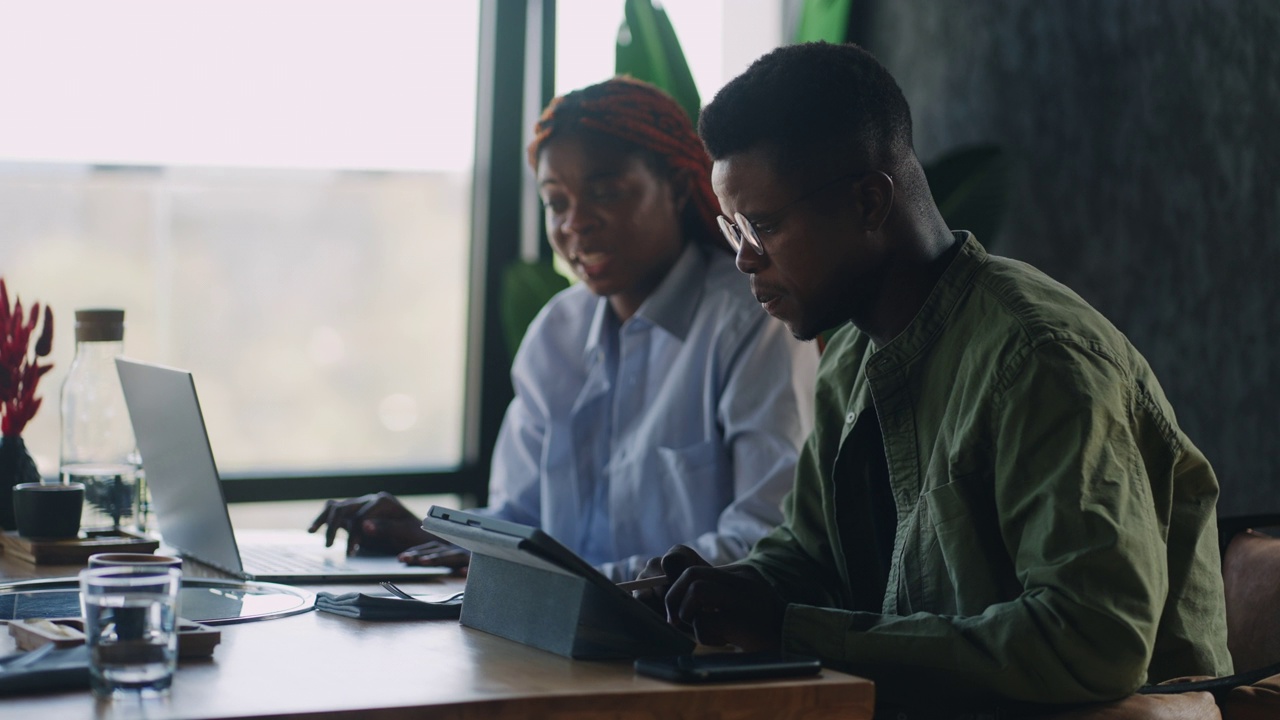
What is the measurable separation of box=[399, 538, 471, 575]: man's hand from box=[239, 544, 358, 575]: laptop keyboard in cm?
9

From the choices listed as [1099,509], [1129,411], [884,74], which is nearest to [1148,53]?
[884,74]

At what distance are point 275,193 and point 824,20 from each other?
1506 mm

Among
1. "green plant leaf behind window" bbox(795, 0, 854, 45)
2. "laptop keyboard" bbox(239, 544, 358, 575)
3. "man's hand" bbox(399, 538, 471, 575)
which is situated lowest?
"laptop keyboard" bbox(239, 544, 358, 575)

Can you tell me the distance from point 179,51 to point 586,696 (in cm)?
274

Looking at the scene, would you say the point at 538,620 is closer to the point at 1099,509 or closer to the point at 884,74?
the point at 1099,509

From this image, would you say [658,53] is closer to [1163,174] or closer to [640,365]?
[640,365]

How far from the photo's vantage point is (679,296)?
230 centimetres

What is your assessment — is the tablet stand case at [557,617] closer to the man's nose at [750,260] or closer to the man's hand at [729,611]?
the man's hand at [729,611]

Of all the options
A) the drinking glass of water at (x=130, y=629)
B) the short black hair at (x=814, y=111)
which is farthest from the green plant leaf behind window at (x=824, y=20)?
the drinking glass of water at (x=130, y=629)

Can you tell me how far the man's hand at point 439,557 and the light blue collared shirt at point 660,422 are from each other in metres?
0.24

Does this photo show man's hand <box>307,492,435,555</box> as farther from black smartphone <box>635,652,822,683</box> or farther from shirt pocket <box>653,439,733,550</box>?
black smartphone <box>635,652,822,683</box>

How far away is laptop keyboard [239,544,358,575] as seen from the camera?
64.8 inches

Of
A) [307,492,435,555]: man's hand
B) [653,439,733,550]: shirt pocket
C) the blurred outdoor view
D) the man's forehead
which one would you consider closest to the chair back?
the man's forehead

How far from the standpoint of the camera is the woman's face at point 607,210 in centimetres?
231
